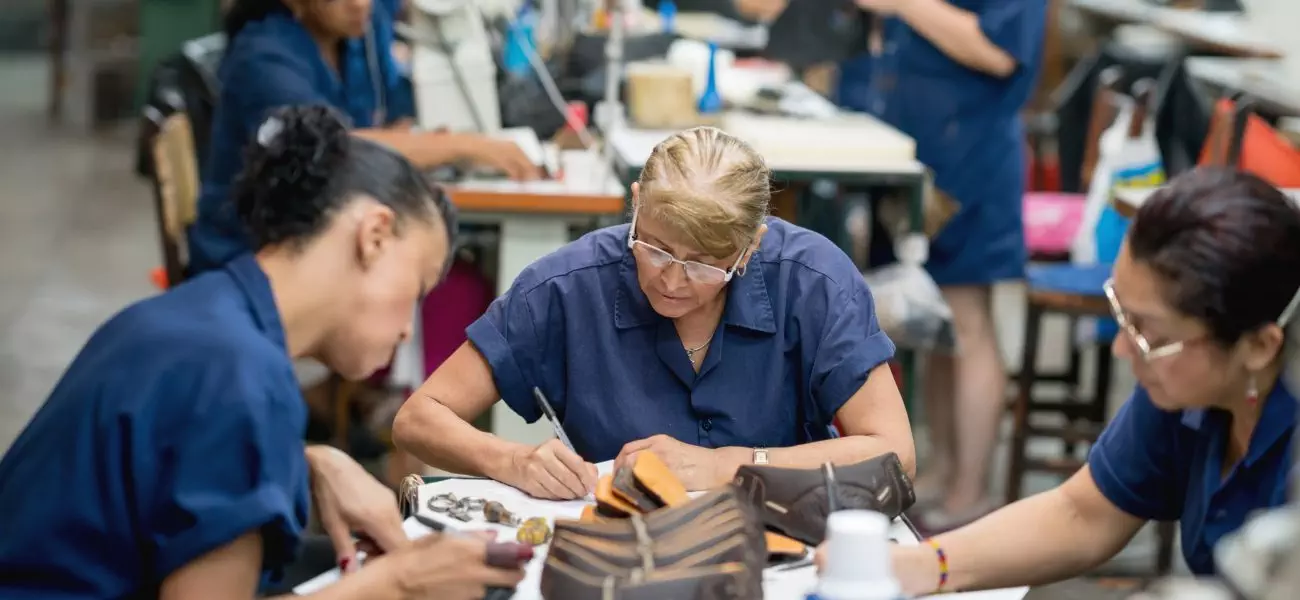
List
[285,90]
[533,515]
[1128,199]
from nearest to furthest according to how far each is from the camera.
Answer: [533,515], [285,90], [1128,199]

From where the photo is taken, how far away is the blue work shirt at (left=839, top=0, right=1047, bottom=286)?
13.5 feet

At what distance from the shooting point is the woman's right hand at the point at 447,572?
171cm

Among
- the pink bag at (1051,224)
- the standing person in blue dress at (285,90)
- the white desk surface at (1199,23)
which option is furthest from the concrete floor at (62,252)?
the standing person in blue dress at (285,90)

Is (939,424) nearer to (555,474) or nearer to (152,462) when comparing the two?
(555,474)

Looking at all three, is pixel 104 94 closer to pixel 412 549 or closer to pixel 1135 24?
pixel 1135 24

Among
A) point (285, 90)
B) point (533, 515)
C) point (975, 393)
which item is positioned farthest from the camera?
point (975, 393)

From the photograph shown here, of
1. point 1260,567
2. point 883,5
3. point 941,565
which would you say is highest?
point 1260,567

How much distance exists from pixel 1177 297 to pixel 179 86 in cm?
372

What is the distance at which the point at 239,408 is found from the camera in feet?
5.19

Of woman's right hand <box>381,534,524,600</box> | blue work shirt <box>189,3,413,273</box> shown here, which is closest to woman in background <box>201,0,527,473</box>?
blue work shirt <box>189,3,413,273</box>

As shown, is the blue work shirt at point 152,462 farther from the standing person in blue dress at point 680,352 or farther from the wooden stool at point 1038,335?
the wooden stool at point 1038,335

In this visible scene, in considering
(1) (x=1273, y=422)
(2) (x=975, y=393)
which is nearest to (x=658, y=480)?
(1) (x=1273, y=422)

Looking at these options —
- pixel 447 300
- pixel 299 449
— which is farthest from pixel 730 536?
pixel 447 300

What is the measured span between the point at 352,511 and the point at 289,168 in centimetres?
43
